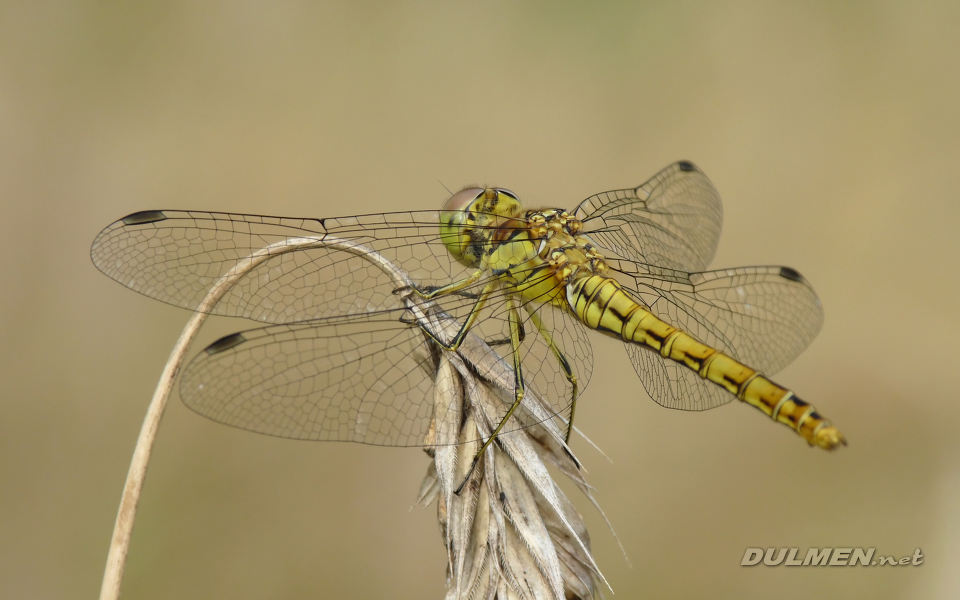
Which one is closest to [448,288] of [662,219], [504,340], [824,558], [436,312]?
[436,312]

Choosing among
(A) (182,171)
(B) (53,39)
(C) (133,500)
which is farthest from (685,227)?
(B) (53,39)

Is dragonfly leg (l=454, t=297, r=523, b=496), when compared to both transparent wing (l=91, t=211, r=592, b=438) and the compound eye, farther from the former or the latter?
the compound eye

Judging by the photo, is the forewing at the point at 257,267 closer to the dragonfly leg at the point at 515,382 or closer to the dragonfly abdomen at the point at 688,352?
the dragonfly leg at the point at 515,382

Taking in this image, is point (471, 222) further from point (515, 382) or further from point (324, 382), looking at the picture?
point (324, 382)

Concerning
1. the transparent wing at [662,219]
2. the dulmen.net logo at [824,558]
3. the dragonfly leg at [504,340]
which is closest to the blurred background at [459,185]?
the dulmen.net logo at [824,558]

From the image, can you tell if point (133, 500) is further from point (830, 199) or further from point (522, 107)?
point (830, 199)
